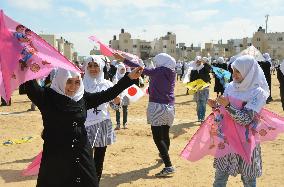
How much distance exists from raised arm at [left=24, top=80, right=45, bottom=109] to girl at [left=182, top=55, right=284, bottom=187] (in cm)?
192

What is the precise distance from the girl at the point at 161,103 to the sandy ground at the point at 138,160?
1.52 feet

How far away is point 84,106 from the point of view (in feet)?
13.7

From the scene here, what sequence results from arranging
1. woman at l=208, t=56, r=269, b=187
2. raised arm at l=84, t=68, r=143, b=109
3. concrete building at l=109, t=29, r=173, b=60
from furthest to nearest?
concrete building at l=109, t=29, r=173, b=60, woman at l=208, t=56, r=269, b=187, raised arm at l=84, t=68, r=143, b=109

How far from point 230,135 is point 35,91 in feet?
7.31

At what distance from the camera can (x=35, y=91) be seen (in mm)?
3781

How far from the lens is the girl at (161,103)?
7.11m

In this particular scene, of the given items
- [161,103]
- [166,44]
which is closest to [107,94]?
[161,103]

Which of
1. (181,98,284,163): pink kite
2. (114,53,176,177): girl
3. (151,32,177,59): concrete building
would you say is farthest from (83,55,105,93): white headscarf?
(151,32,177,59): concrete building

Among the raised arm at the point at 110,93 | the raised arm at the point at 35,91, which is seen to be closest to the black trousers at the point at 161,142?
the raised arm at the point at 110,93

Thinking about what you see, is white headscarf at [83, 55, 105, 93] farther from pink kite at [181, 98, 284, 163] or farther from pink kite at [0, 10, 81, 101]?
pink kite at [0, 10, 81, 101]

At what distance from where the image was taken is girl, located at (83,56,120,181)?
18.7ft

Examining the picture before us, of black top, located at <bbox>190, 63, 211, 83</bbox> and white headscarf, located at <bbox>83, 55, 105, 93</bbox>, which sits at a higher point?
white headscarf, located at <bbox>83, 55, 105, 93</bbox>

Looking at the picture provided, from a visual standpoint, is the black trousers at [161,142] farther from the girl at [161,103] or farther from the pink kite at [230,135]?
the pink kite at [230,135]

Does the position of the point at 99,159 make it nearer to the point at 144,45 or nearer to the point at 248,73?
the point at 248,73
